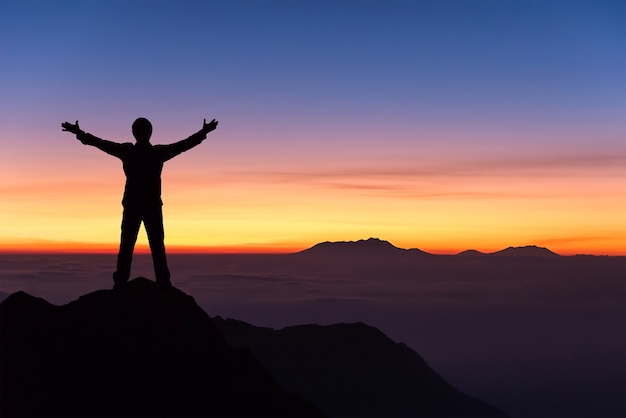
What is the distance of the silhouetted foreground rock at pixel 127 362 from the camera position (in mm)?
13859

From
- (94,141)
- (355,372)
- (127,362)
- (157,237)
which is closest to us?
(127,362)

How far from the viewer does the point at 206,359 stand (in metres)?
15.8

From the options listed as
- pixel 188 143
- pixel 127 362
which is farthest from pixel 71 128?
pixel 127 362

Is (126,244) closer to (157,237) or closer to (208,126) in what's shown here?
(157,237)

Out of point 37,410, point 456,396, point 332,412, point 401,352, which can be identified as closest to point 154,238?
point 37,410

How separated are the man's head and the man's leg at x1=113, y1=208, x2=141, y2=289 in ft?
6.21

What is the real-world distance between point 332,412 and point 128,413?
347ft

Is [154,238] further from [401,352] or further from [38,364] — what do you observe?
[401,352]

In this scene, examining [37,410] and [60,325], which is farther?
[60,325]

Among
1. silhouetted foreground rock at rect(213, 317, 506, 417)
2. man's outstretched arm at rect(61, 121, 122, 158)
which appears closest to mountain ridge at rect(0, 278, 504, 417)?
man's outstretched arm at rect(61, 121, 122, 158)

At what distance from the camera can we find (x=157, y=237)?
56.2 ft

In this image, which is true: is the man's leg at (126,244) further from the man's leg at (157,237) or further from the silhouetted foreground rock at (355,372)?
the silhouetted foreground rock at (355,372)

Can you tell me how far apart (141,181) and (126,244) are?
1700mm

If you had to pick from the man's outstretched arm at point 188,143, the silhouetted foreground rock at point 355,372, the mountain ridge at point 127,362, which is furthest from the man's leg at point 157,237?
the silhouetted foreground rock at point 355,372
